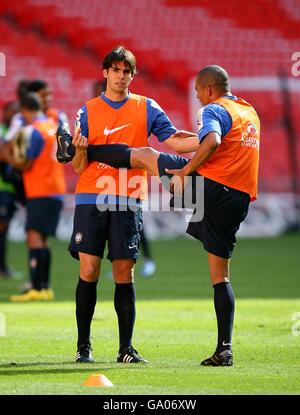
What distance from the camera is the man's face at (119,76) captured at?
7457 mm

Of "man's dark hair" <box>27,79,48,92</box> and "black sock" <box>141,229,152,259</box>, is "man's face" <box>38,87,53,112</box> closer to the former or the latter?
"man's dark hair" <box>27,79,48,92</box>

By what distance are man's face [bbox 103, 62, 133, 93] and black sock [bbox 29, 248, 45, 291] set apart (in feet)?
17.3

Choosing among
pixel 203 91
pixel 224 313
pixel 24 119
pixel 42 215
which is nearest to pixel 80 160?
pixel 203 91

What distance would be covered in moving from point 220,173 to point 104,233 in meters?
0.97

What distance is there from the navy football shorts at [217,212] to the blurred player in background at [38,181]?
538 cm

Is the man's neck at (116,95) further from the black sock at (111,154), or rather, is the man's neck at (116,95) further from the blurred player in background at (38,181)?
the blurred player in background at (38,181)

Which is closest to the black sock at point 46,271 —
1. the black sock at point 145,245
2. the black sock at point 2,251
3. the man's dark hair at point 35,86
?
the black sock at point 145,245

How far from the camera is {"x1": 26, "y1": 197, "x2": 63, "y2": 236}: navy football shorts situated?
1254 centimetres

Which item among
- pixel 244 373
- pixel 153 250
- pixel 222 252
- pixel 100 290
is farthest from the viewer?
pixel 153 250

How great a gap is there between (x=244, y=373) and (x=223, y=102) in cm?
190

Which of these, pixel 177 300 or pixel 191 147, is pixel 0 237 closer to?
pixel 177 300

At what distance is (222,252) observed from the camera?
7324 millimetres

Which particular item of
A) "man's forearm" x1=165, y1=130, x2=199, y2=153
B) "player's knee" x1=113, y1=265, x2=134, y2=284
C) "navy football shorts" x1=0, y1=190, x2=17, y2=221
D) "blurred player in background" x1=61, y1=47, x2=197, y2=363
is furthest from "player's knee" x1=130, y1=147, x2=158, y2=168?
"navy football shorts" x1=0, y1=190, x2=17, y2=221
